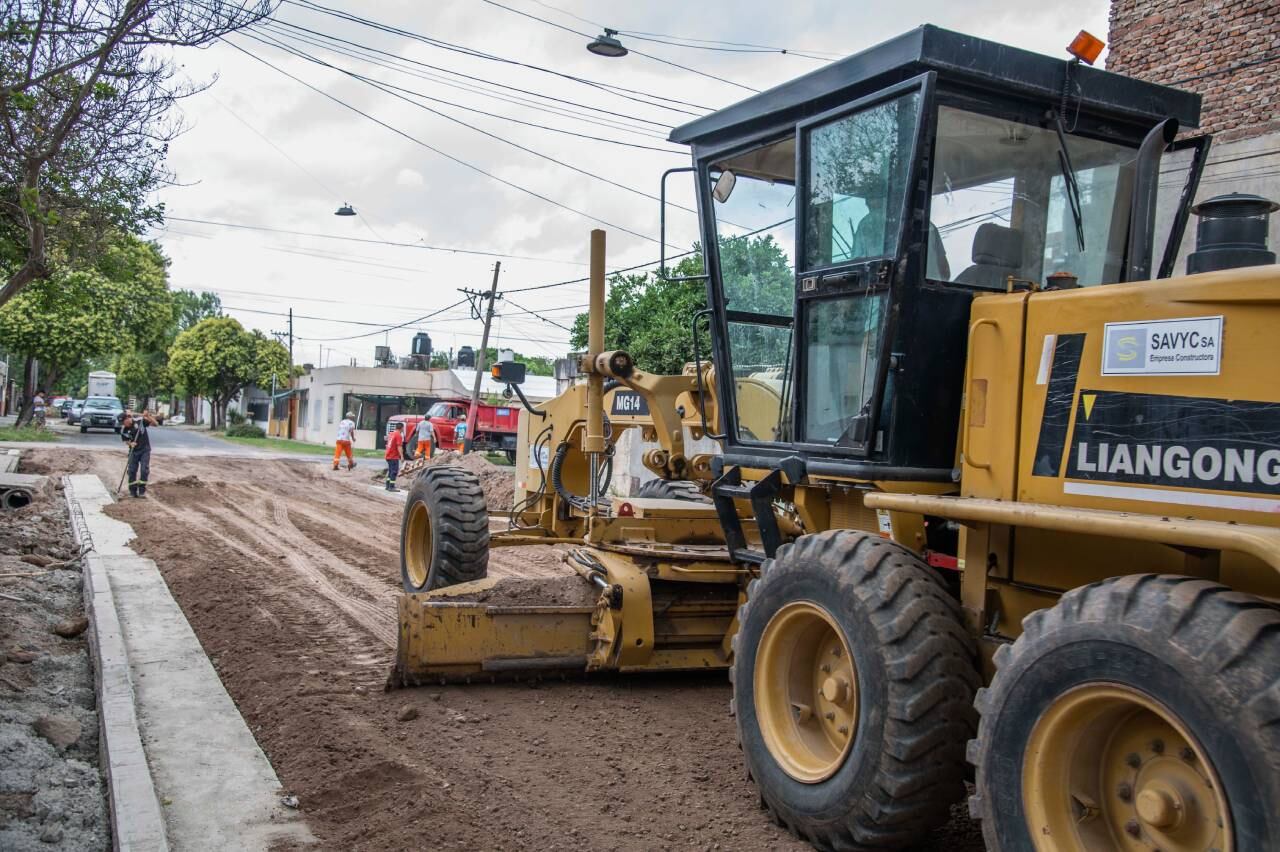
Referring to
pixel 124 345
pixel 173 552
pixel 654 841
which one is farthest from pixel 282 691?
pixel 124 345

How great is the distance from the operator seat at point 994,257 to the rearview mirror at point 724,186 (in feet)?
5.05

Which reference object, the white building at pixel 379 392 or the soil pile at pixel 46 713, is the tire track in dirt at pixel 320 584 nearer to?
the soil pile at pixel 46 713

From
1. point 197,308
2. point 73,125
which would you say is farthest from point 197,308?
point 73,125

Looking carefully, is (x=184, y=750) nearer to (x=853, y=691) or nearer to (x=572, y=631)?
(x=572, y=631)

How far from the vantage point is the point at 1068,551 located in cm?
391

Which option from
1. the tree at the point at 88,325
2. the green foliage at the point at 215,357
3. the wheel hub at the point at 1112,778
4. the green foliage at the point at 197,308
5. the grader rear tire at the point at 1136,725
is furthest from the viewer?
the green foliage at the point at 197,308

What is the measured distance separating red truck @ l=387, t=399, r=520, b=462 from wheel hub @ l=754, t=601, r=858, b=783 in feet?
96.4

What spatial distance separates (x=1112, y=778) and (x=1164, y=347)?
136cm

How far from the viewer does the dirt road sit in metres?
4.50

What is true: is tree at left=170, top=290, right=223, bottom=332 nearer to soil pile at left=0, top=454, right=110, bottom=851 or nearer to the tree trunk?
the tree trunk

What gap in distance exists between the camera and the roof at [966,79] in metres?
4.30

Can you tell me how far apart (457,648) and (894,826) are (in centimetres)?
321

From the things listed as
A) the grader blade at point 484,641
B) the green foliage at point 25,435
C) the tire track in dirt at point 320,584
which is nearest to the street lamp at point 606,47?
the tire track in dirt at point 320,584

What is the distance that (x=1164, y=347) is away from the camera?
11.4 feet
